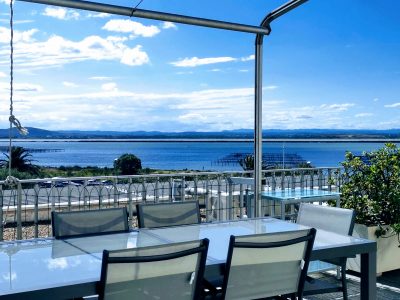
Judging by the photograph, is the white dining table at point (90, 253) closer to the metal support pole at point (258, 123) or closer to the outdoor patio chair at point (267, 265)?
the outdoor patio chair at point (267, 265)

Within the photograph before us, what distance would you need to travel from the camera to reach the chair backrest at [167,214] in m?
3.24

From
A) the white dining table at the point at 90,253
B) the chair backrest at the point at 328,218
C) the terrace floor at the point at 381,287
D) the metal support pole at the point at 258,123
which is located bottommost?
the terrace floor at the point at 381,287

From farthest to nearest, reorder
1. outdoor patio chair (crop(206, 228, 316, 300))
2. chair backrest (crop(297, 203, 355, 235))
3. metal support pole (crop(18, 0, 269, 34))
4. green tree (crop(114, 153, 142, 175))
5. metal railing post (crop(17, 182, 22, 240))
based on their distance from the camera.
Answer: green tree (crop(114, 153, 142, 175)) → metal railing post (crop(17, 182, 22, 240)) → metal support pole (crop(18, 0, 269, 34)) → chair backrest (crop(297, 203, 355, 235)) → outdoor patio chair (crop(206, 228, 316, 300))

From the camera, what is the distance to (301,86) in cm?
3694

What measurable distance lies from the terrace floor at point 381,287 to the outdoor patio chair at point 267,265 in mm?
1476

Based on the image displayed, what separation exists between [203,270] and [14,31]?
2200 millimetres

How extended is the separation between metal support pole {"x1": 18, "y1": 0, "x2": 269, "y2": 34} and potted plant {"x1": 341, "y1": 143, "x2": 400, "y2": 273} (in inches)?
68.0

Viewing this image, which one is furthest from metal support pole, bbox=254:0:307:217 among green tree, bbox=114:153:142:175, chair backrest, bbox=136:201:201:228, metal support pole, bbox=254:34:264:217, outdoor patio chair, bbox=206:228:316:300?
green tree, bbox=114:153:142:175

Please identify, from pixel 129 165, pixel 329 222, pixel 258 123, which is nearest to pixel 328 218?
pixel 329 222

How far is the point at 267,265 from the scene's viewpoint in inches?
92.5

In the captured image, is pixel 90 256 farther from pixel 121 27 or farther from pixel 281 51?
pixel 281 51

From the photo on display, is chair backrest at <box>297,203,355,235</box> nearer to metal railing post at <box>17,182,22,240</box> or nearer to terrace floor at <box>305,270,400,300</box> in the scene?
terrace floor at <box>305,270,400,300</box>

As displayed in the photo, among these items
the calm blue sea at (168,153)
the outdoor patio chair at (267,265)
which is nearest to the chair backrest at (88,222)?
the outdoor patio chair at (267,265)

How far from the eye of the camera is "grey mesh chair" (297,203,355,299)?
294cm
